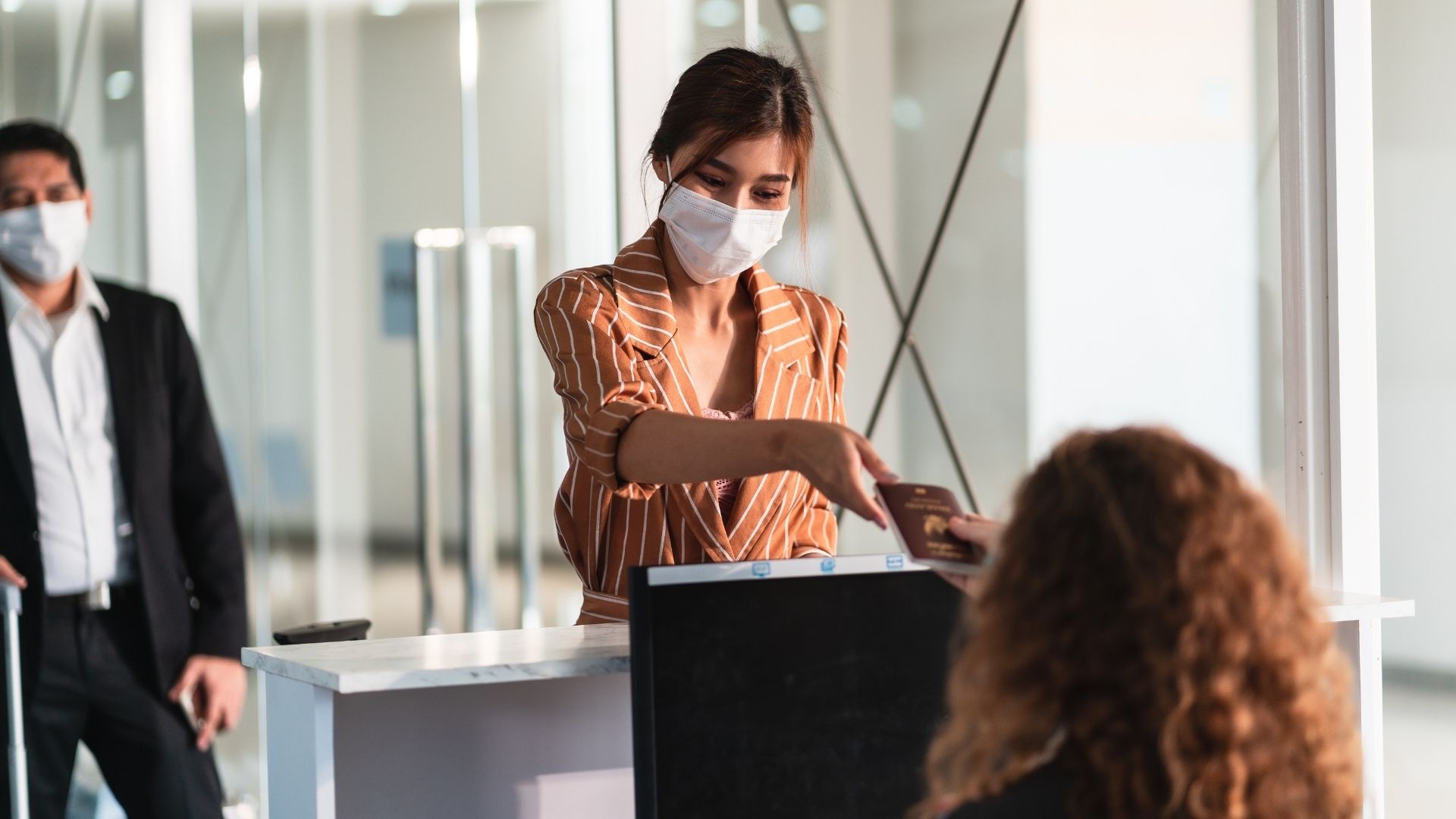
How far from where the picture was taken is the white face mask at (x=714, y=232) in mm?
1906

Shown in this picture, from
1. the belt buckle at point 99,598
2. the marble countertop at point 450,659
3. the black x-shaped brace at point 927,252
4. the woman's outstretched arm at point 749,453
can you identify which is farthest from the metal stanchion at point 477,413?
the woman's outstretched arm at point 749,453

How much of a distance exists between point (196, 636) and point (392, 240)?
8.18ft

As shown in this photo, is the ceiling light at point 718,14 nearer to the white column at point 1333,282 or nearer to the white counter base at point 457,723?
the white column at point 1333,282

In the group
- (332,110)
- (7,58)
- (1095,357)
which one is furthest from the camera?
(332,110)

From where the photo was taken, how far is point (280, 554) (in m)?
5.43

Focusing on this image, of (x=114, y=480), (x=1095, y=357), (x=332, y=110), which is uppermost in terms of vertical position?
(x=332, y=110)

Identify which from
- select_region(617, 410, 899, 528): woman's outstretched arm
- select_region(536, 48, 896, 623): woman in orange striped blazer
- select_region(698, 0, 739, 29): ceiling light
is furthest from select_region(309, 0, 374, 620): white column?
select_region(617, 410, 899, 528): woman's outstretched arm

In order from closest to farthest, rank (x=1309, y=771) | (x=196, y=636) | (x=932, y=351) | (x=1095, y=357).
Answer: (x=1309, y=771)
(x=196, y=636)
(x=1095, y=357)
(x=932, y=351)

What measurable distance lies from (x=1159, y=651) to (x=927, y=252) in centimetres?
320

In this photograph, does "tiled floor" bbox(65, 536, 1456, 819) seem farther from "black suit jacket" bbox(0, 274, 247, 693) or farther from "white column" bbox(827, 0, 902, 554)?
"black suit jacket" bbox(0, 274, 247, 693)

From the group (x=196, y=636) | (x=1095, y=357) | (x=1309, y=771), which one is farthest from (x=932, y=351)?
(x=1309, y=771)

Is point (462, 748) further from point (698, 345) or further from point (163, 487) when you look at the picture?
point (163, 487)

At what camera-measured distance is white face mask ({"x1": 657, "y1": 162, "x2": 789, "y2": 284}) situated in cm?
191

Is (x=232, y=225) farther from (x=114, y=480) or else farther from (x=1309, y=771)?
(x=1309, y=771)
